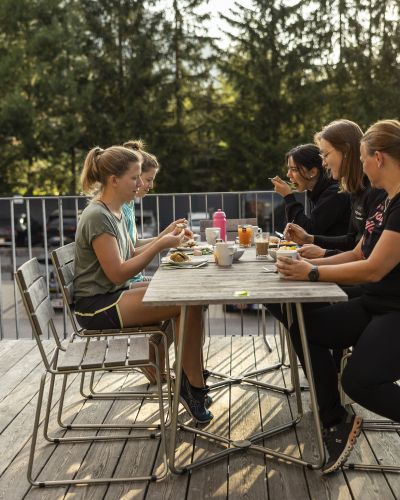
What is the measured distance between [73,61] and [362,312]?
22253 mm

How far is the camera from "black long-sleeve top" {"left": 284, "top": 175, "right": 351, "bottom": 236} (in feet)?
13.2

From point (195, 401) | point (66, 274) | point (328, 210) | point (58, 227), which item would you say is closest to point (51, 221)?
Result: point (58, 227)

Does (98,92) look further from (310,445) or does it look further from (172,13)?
(310,445)

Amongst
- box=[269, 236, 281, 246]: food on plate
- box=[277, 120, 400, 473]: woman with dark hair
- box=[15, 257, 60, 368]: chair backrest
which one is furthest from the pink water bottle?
box=[15, 257, 60, 368]: chair backrest

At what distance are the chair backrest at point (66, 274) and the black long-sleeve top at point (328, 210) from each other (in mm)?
1403

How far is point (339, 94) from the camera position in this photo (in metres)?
24.9

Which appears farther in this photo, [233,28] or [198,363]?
[233,28]

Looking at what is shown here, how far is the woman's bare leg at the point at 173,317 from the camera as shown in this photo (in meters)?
3.31

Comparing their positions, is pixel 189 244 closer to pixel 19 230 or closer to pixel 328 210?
pixel 328 210

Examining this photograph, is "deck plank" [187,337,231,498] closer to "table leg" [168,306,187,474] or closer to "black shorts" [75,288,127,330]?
"table leg" [168,306,187,474]

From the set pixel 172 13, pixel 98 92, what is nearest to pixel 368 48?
pixel 172 13

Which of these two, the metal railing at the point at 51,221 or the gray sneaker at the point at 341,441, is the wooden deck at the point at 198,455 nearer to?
the gray sneaker at the point at 341,441

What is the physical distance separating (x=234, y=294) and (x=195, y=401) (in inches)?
39.5

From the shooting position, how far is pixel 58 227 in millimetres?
19266
